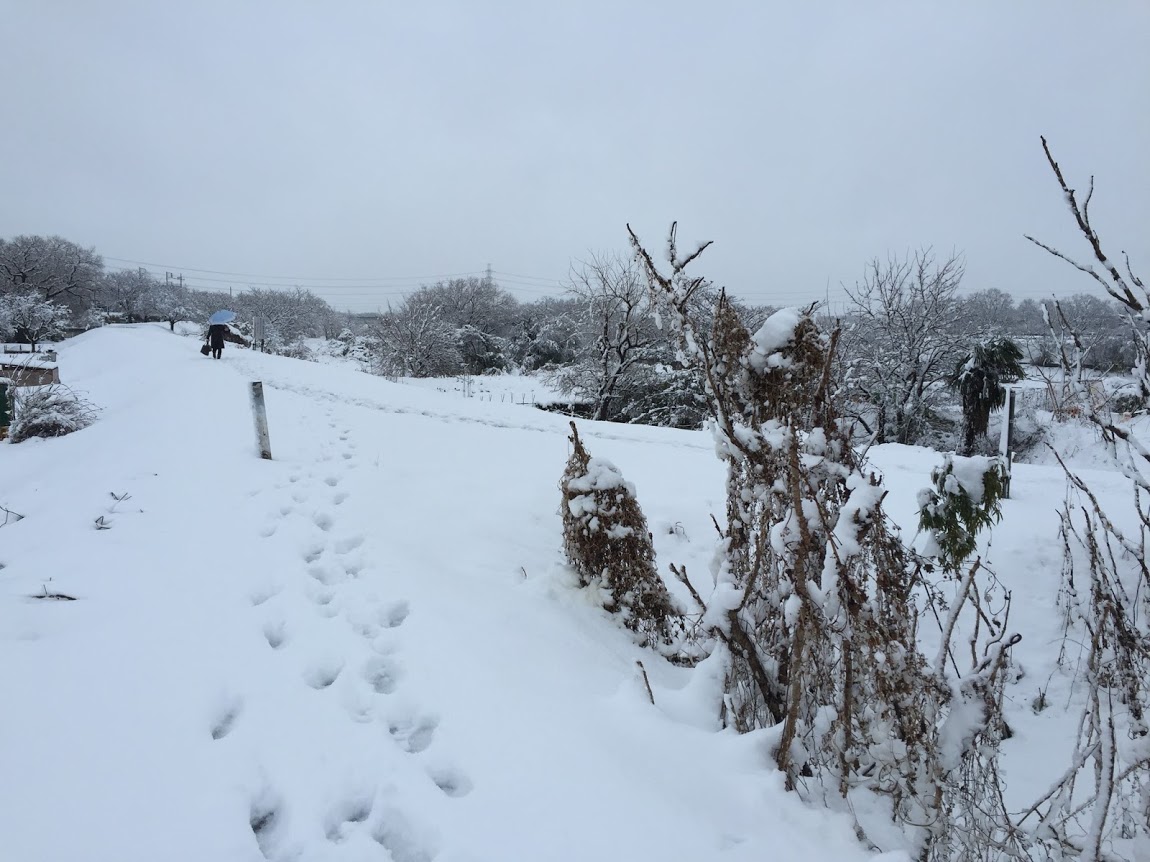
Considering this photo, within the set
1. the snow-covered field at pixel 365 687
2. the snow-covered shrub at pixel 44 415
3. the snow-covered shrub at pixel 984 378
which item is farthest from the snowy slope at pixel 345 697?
the snow-covered shrub at pixel 984 378

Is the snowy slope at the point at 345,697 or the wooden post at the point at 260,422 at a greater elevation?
the wooden post at the point at 260,422

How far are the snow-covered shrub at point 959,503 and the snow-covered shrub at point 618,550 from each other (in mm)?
1747

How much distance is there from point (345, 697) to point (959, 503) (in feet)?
11.9

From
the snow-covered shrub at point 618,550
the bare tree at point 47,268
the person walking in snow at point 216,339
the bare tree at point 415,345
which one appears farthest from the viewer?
the bare tree at point 47,268

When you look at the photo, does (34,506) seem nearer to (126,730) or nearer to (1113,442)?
(126,730)

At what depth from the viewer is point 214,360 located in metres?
17.5

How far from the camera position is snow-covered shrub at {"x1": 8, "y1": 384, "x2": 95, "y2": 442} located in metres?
8.33

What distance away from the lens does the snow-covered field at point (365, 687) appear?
1.79 metres

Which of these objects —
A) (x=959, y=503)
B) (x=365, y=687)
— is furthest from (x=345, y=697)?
(x=959, y=503)

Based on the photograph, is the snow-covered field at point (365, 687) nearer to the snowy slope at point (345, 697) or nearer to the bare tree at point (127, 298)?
the snowy slope at point (345, 697)

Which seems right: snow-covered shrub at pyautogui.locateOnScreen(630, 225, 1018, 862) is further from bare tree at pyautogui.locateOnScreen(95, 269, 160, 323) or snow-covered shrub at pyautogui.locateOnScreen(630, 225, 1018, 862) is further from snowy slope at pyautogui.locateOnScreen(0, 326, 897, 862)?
bare tree at pyautogui.locateOnScreen(95, 269, 160, 323)

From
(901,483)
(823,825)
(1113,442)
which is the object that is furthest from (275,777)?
(901,483)

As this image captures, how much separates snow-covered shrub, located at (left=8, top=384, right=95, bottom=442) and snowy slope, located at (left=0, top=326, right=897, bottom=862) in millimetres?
4588

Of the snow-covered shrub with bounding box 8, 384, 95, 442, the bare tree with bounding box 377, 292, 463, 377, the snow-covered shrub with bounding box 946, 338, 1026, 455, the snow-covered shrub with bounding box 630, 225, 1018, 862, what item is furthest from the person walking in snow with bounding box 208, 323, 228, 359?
the snow-covered shrub with bounding box 946, 338, 1026, 455
